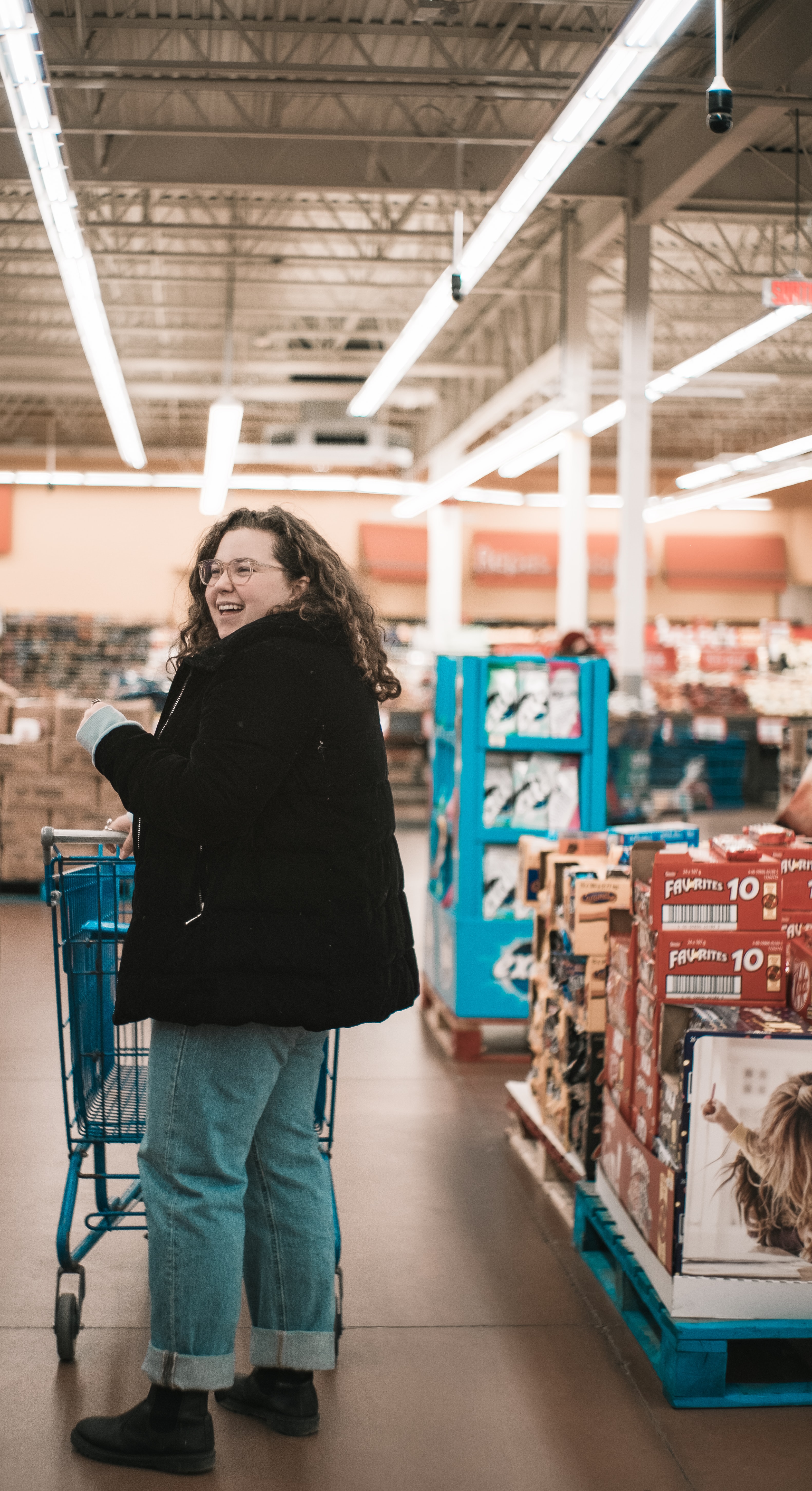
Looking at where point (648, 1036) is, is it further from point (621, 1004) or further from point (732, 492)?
point (732, 492)

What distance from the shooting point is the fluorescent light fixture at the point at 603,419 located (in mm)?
13438

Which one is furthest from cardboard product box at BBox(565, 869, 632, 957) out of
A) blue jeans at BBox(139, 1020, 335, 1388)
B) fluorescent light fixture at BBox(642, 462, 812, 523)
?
fluorescent light fixture at BBox(642, 462, 812, 523)

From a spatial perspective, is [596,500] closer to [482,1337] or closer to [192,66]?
[192,66]

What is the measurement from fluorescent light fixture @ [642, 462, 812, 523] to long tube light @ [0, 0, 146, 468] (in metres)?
6.90

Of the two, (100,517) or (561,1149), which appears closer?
(561,1149)

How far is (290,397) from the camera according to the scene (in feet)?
60.6

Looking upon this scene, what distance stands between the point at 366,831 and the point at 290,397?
1703 cm

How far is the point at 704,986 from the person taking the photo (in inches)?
105

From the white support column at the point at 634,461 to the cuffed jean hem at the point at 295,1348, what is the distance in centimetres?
910

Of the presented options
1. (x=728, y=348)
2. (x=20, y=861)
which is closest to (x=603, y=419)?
(x=728, y=348)

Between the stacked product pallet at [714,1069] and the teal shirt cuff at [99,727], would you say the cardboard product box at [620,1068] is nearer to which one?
the stacked product pallet at [714,1069]

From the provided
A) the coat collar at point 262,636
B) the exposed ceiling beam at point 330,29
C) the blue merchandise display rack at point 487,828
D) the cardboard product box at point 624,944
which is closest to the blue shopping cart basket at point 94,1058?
the coat collar at point 262,636

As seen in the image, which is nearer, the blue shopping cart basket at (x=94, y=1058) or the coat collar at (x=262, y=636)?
the coat collar at (x=262, y=636)

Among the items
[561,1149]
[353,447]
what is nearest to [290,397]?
[353,447]
